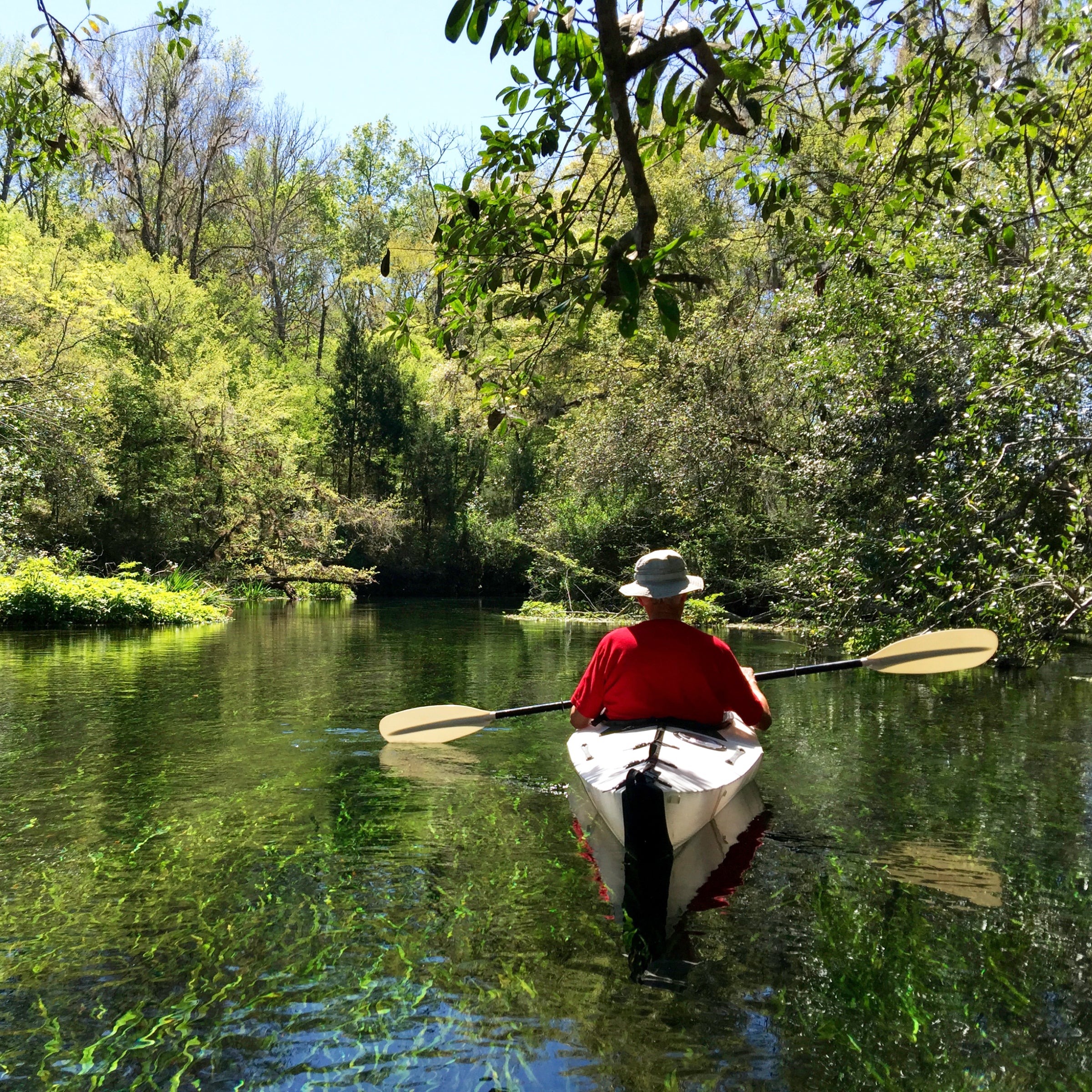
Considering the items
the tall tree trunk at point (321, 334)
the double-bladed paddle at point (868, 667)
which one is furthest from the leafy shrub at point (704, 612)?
the tall tree trunk at point (321, 334)

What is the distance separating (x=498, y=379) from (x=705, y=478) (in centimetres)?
1385

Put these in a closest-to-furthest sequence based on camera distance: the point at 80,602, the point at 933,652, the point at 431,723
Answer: the point at 933,652, the point at 431,723, the point at 80,602

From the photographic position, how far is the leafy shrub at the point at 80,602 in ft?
51.4

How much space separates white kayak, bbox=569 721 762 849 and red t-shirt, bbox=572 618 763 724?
0.45 feet

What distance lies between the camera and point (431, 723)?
22.5ft

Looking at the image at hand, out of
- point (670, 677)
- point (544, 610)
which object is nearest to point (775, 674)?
point (670, 677)

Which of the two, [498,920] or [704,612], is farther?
[704,612]

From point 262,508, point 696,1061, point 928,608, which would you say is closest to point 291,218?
point 262,508

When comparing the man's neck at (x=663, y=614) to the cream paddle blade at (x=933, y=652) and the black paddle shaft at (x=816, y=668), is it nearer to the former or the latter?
the black paddle shaft at (x=816, y=668)

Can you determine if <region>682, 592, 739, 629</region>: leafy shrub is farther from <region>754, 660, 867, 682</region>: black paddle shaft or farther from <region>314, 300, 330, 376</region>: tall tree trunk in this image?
<region>314, 300, 330, 376</region>: tall tree trunk

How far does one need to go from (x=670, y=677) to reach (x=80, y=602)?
13706 millimetres

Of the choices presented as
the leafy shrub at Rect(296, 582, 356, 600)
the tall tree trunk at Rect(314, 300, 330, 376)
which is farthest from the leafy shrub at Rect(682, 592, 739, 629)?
the tall tree trunk at Rect(314, 300, 330, 376)

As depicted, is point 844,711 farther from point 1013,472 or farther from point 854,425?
point 854,425

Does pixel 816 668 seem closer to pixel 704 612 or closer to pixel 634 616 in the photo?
pixel 704 612
